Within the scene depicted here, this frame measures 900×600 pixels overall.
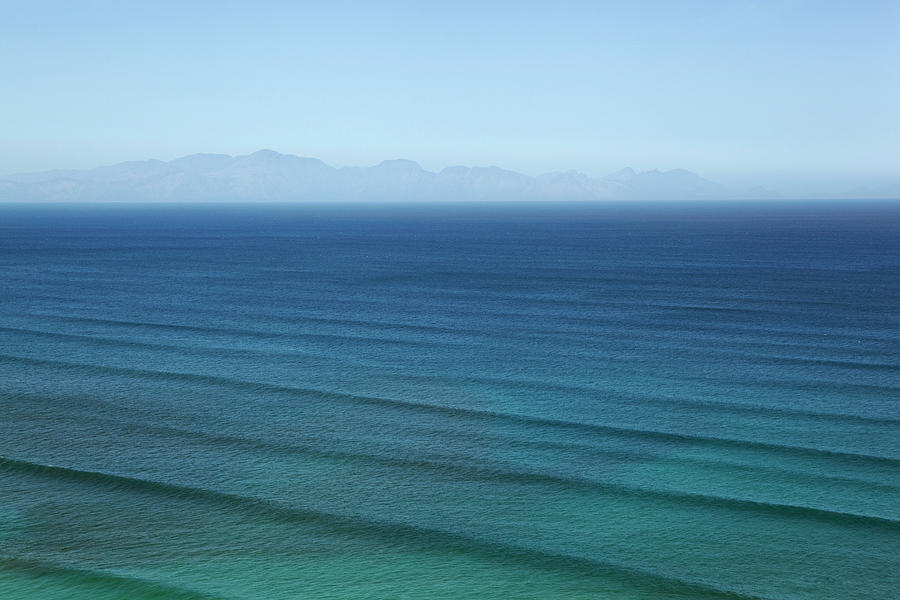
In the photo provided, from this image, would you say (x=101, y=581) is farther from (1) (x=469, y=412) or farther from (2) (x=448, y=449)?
(1) (x=469, y=412)

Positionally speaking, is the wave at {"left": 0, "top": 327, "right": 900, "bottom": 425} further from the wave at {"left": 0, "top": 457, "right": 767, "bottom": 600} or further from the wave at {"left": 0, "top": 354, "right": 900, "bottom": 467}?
the wave at {"left": 0, "top": 457, "right": 767, "bottom": 600}

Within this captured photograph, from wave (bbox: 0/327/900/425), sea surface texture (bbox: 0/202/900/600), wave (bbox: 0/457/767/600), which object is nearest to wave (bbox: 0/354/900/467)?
sea surface texture (bbox: 0/202/900/600)

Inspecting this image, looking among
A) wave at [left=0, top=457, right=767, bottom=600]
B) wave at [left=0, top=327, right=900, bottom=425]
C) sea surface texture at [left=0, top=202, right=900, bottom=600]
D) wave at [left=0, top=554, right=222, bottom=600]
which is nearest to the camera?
wave at [left=0, top=554, right=222, bottom=600]

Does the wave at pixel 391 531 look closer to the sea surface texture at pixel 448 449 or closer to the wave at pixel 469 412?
the sea surface texture at pixel 448 449

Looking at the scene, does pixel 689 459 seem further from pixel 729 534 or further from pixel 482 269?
pixel 482 269

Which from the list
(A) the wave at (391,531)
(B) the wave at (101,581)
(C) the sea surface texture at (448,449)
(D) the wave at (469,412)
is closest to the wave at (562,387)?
(C) the sea surface texture at (448,449)

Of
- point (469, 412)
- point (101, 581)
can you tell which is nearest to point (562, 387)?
point (469, 412)
